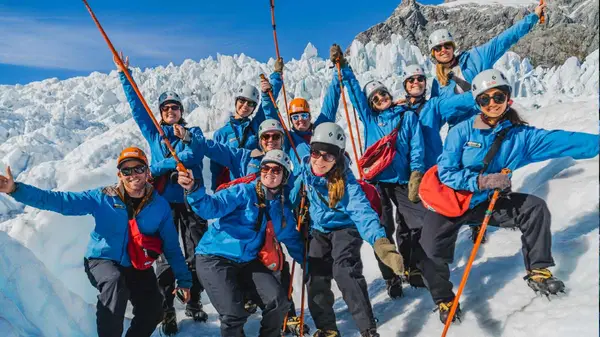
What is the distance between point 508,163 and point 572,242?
0.78 meters

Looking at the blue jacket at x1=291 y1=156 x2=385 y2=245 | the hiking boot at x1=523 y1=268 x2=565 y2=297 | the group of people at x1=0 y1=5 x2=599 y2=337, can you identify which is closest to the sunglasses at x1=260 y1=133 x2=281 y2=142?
the group of people at x1=0 y1=5 x2=599 y2=337

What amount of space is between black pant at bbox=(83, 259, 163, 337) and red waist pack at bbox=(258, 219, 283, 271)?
2.83 feet

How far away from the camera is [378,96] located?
3.88 metres

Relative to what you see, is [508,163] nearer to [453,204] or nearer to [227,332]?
[453,204]

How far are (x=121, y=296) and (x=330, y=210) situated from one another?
160 cm

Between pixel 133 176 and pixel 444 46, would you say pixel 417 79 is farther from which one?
pixel 133 176

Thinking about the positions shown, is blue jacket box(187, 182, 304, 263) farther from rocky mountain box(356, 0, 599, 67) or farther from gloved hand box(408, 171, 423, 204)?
rocky mountain box(356, 0, 599, 67)

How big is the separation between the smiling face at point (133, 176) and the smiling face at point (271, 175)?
0.87m

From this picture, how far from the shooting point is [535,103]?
398 inches

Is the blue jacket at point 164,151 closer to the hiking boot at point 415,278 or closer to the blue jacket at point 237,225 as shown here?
the blue jacket at point 237,225

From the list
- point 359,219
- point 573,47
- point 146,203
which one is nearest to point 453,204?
point 359,219

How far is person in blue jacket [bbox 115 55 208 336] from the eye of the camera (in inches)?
151

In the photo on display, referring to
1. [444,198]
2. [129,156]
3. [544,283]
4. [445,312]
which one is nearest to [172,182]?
[129,156]

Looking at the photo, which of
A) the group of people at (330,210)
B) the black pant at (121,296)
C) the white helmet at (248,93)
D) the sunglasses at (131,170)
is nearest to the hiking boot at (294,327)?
the group of people at (330,210)
